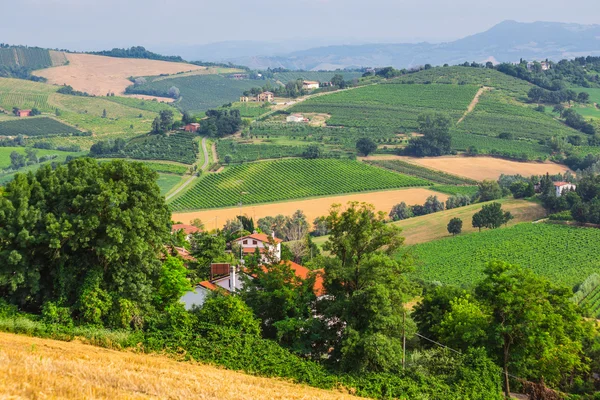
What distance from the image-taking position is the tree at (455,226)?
200 feet

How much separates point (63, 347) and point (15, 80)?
162114mm

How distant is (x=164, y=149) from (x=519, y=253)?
51685 millimetres

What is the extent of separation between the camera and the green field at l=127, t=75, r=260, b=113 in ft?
581

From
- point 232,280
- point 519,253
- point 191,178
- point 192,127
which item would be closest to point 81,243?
point 232,280

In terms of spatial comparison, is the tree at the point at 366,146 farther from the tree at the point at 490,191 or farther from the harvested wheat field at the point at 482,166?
the tree at the point at 490,191

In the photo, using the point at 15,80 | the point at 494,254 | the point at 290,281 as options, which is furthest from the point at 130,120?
the point at 290,281

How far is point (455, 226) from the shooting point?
61.1 m

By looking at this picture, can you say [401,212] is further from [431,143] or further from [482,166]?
[431,143]

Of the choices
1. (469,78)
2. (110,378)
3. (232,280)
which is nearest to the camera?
(110,378)

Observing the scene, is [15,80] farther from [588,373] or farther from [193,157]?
[588,373]

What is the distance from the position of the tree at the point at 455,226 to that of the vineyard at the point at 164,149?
3647 cm

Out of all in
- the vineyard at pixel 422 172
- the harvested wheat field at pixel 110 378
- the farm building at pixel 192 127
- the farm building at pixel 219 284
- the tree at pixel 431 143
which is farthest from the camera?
the farm building at pixel 192 127

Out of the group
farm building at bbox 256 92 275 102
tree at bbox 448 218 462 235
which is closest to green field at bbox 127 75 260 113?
farm building at bbox 256 92 275 102

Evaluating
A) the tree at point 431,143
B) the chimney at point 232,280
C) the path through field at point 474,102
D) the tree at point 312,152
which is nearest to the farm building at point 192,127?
the tree at point 312,152
